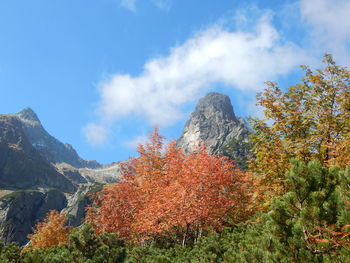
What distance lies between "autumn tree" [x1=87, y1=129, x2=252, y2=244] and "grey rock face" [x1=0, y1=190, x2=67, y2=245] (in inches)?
5206

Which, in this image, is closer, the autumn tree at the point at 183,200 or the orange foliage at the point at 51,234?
the autumn tree at the point at 183,200

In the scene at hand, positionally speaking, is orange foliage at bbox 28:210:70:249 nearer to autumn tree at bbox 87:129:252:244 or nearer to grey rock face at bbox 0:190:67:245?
autumn tree at bbox 87:129:252:244

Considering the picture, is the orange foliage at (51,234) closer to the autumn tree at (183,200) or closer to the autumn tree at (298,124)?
the autumn tree at (183,200)

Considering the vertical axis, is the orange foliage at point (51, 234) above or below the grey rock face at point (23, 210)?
below

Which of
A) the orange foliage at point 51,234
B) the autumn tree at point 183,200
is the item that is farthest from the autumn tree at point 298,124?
the orange foliage at point 51,234

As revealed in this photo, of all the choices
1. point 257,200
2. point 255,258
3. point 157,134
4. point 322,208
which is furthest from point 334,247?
point 157,134

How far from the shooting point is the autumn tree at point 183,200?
1548 cm

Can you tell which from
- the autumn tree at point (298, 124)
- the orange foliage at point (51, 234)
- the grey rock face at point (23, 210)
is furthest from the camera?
the grey rock face at point (23, 210)

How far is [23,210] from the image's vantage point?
148875mm

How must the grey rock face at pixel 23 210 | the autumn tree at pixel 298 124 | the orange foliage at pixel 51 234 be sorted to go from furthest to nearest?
the grey rock face at pixel 23 210, the orange foliage at pixel 51 234, the autumn tree at pixel 298 124

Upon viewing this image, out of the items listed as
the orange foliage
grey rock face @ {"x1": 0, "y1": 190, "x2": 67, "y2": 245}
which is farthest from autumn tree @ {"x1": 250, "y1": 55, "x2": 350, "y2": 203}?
grey rock face @ {"x1": 0, "y1": 190, "x2": 67, "y2": 245}

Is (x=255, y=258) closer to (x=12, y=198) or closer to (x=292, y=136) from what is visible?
(x=292, y=136)

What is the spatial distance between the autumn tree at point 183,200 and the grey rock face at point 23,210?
132 m

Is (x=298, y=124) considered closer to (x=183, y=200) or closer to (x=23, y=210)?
(x=183, y=200)
